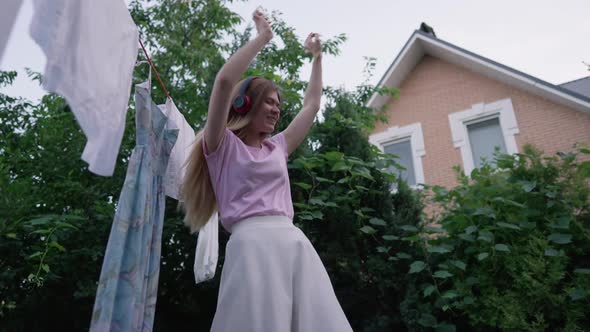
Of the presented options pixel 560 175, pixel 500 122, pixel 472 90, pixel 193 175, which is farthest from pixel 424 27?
pixel 193 175

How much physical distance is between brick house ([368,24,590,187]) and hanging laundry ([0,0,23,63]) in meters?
6.68

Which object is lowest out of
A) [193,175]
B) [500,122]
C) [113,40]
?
[193,175]

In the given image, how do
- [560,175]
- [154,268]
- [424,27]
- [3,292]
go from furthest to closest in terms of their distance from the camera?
1. [424,27]
2. [560,175]
3. [3,292]
4. [154,268]

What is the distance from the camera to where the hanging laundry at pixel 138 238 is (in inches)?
58.0

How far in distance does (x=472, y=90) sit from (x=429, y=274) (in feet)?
21.1

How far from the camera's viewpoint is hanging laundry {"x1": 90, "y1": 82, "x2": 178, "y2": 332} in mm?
1474

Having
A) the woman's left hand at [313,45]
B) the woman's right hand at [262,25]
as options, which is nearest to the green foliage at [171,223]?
the woman's left hand at [313,45]

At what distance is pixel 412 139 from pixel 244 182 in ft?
25.2

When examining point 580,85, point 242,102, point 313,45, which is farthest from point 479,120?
point 242,102

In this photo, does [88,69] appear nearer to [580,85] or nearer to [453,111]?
[453,111]

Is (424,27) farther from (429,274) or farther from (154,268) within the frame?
(154,268)

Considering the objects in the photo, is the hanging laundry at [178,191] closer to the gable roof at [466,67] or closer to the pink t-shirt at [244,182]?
the pink t-shirt at [244,182]

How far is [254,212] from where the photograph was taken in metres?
1.64

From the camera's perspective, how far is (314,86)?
219 centimetres
